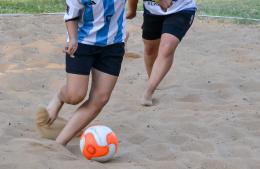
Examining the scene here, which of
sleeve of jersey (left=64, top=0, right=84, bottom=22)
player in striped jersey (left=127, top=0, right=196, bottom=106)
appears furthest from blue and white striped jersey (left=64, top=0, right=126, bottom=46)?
player in striped jersey (left=127, top=0, right=196, bottom=106)

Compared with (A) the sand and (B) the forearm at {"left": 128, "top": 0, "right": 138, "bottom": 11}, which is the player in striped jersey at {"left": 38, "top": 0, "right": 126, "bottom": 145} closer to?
(A) the sand

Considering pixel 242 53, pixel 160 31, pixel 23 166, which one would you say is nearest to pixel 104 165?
pixel 23 166

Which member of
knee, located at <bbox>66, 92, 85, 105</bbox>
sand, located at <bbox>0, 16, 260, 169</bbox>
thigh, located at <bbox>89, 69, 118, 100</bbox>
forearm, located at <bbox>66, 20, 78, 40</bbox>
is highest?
forearm, located at <bbox>66, 20, 78, 40</bbox>

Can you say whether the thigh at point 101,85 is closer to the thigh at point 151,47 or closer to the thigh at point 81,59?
the thigh at point 81,59

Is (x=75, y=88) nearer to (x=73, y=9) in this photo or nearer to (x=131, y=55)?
(x=73, y=9)

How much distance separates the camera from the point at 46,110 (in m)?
4.65

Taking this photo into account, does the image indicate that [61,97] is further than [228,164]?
Yes

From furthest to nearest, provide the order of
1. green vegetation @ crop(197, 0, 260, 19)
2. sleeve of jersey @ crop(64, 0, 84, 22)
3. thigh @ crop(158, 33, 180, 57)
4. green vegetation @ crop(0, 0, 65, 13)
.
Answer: green vegetation @ crop(197, 0, 260, 19), green vegetation @ crop(0, 0, 65, 13), thigh @ crop(158, 33, 180, 57), sleeve of jersey @ crop(64, 0, 84, 22)

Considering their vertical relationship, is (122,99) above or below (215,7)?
above

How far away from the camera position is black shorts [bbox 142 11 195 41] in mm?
5629

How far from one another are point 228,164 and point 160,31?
2.15m

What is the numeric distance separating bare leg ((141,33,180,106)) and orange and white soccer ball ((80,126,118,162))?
1.69 meters

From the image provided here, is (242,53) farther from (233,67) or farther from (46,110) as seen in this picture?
(46,110)

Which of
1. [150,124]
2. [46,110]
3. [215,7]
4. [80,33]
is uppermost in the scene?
[80,33]
